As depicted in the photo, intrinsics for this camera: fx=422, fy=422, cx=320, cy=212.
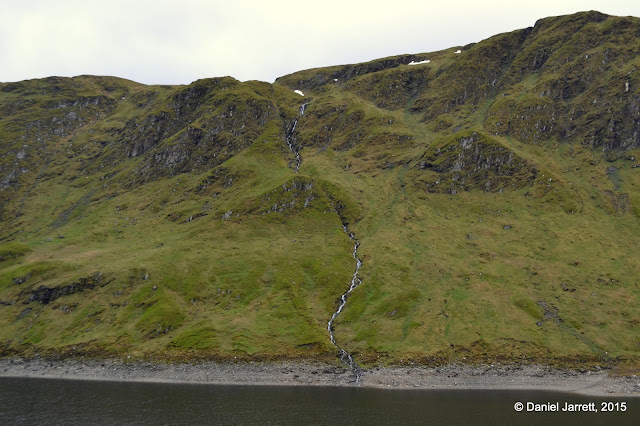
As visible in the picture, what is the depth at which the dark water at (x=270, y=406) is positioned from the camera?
254 ft

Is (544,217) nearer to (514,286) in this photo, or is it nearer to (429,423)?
(514,286)

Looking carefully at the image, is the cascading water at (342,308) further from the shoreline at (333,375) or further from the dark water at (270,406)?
the dark water at (270,406)

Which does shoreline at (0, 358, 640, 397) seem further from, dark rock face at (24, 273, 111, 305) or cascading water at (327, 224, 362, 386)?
dark rock face at (24, 273, 111, 305)

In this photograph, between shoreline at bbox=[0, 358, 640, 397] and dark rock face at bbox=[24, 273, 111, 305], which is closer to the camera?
shoreline at bbox=[0, 358, 640, 397]

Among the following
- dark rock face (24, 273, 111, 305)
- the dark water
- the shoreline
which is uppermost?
dark rock face (24, 273, 111, 305)

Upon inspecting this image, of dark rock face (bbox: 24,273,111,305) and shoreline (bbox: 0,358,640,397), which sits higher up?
dark rock face (bbox: 24,273,111,305)

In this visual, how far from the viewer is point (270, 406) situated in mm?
86188

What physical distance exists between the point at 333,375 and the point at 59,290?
11057cm

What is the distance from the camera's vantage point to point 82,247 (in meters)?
197

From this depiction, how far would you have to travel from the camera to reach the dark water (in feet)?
254

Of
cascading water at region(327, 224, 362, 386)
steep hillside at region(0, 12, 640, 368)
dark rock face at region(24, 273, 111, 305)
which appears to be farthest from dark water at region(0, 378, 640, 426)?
dark rock face at region(24, 273, 111, 305)

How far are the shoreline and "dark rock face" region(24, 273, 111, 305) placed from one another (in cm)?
3206

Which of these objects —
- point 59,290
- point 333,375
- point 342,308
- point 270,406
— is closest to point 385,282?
point 342,308

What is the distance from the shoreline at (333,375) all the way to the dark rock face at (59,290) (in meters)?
32.1
